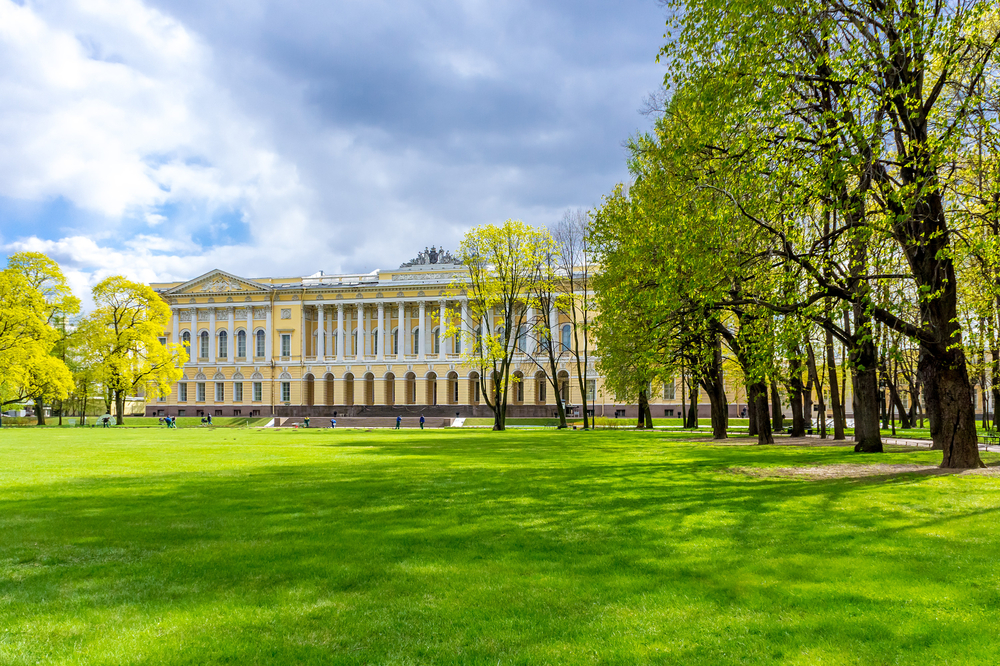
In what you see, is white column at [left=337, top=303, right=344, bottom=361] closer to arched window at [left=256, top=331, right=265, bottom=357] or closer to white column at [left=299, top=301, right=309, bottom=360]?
white column at [left=299, top=301, right=309, bottom=360]

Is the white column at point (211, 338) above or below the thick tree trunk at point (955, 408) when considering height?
above

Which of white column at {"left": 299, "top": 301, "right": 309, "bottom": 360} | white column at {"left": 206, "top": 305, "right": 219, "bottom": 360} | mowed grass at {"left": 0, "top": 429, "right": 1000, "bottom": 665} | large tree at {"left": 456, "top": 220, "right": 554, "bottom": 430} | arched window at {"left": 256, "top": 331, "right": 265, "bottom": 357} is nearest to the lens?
mowed grass at {"left": 0, "top": 429, "right": 1000, "bottom": 665}

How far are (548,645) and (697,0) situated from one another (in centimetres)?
1409

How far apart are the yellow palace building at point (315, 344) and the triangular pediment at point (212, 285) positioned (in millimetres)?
125

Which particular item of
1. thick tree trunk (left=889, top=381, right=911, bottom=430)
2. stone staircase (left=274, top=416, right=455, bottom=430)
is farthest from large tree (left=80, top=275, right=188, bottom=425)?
thick tree trunk (left=889, top=381, right=911, bottom=430)

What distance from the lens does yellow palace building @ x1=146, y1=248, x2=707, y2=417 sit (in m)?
82.1

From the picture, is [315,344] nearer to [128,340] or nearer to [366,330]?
[366,330]

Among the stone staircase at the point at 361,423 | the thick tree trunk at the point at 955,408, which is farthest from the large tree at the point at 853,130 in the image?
the stone staircase at the point at 361,423

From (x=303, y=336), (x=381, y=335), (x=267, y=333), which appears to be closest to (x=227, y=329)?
(x=267, y=333)

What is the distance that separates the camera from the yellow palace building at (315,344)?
8212cm

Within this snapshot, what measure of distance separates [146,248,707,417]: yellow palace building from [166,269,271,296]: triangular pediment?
0.13 meters

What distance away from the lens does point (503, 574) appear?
623 centimetres

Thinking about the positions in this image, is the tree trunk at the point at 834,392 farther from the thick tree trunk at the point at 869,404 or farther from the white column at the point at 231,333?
the white column at the point at 231,333

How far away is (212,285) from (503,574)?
87.7 meters
